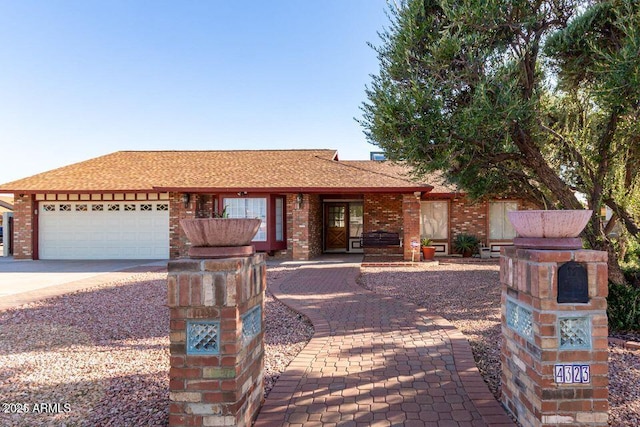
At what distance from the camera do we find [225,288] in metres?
2.45

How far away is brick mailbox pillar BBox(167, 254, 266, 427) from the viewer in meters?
2.46

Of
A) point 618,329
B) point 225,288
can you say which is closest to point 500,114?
point 618,329

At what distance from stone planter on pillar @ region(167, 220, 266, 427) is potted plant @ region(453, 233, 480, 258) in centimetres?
1421

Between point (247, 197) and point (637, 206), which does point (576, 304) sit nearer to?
point (637, 206)

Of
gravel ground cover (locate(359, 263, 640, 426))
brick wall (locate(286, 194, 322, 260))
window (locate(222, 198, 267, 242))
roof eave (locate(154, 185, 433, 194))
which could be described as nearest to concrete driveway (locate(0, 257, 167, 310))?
roof eave (locate(154, 185, 433, 194))

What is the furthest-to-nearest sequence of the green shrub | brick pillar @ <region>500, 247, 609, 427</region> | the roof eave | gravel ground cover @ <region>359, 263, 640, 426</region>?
the roof eave
the green shrub
gravel ground cover @ <region>359, 263, 640, 426</region>
brick pillar @ <region>500, 247, 609, 427</region>

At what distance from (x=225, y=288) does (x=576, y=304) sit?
2265mm

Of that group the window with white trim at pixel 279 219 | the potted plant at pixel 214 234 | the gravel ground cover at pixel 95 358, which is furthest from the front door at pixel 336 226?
the potted plant at pixel 214 234

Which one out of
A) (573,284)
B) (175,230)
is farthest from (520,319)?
(175,230)

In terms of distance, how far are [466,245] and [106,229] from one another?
14.4 meters

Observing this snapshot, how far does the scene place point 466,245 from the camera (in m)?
15.2

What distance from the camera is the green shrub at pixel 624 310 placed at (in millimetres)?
5305

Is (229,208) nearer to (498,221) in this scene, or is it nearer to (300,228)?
(300,228)

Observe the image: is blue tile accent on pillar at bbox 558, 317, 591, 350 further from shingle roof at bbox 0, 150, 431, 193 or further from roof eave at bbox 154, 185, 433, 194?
roof eave at bbox 154, 185, 433, 194
